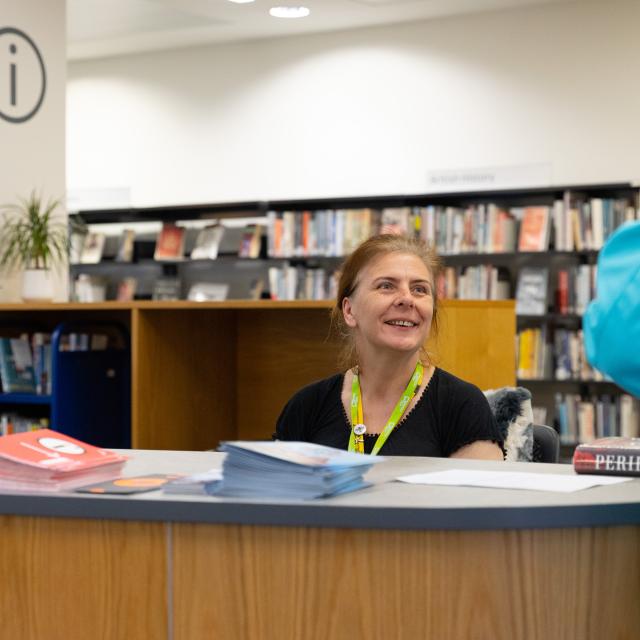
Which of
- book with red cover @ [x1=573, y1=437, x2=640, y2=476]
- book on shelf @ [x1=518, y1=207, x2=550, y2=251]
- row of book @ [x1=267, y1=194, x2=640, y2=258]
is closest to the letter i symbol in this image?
row of book @ [x1=267, y1=194, x2=640, y2=258]

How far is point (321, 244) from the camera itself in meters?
7.87

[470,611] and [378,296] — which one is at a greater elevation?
[378,296]

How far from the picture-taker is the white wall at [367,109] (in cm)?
738

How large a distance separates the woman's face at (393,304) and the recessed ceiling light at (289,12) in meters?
5.14

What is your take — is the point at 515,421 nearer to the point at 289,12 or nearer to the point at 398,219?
the point at 398,219

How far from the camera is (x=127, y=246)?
8.66 m

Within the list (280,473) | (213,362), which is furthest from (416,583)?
(213,362)

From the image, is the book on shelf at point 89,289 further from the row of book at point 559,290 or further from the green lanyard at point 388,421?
the green lanyard at point 388,421

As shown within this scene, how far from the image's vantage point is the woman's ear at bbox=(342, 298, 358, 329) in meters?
2.66

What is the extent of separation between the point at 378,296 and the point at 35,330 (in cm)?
305

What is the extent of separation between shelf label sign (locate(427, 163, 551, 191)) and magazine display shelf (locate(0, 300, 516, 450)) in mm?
3294

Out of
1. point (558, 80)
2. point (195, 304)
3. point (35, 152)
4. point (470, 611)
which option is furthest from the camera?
point (558, 80)

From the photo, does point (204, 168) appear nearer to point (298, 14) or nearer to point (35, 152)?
point (298, 14)

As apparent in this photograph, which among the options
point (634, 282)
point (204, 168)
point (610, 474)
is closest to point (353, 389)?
point (610, 474)
